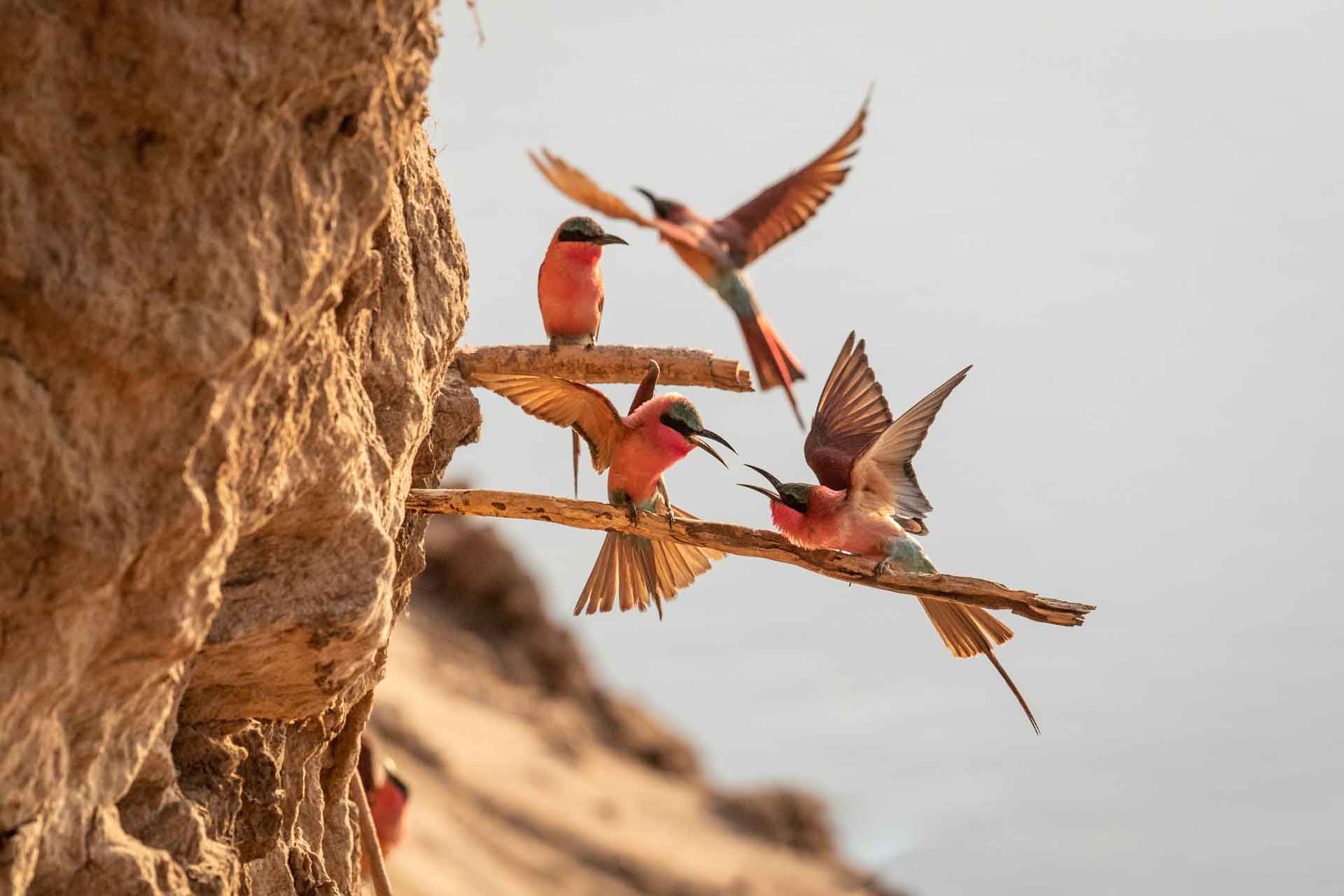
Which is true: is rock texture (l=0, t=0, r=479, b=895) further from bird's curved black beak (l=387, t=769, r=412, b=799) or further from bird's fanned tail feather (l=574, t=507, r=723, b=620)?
bird's curved black beak (l=387, t=769, r=412, b=799)

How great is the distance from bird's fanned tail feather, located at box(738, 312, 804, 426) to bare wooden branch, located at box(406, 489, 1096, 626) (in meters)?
0.58

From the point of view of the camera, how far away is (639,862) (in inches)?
695

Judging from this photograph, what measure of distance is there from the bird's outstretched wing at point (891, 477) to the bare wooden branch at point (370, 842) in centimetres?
184

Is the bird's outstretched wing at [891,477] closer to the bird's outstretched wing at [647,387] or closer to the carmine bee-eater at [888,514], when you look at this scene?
the carmine bee-eater at [888,514]

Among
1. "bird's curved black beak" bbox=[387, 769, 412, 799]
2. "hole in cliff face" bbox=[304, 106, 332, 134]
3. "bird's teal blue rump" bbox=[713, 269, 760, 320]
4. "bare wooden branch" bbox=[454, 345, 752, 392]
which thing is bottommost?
"hole in cliff face" bbox=[304, 106, 332, 134]

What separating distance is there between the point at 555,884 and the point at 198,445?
13973 mm

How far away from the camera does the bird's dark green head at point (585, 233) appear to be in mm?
5930

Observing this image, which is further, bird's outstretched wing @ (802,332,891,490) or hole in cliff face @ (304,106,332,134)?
bird's outstretched wing @ (802,332,891,490)

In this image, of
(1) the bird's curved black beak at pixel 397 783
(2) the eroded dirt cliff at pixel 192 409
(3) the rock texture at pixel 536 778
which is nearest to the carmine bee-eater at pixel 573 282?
(2) the eroded dirt cliff at pixel 192 409

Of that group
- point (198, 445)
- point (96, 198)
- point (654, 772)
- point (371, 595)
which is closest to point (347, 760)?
point (371, 595)

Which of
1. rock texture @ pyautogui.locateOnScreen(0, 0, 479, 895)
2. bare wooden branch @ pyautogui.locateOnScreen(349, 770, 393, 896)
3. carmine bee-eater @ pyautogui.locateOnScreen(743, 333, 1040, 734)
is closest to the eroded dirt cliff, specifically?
rock texture @ pyautogui.locateOnScreen(0, 0, 479, 895)

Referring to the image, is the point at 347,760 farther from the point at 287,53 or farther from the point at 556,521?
the point at 287,53

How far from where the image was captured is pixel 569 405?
5.19m

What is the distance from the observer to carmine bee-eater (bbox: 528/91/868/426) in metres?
5.03
